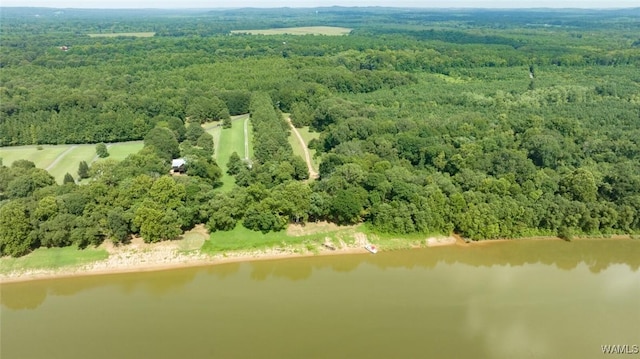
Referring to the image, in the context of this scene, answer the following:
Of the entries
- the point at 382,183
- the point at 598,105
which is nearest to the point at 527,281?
the point at 382,183

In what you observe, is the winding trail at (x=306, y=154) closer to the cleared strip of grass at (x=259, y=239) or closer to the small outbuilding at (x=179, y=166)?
the cleared strip of grass at (x=259, y=239)

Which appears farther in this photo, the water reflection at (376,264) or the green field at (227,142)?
the green field at (227,142)

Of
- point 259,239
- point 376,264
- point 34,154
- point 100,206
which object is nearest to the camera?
point 376,264

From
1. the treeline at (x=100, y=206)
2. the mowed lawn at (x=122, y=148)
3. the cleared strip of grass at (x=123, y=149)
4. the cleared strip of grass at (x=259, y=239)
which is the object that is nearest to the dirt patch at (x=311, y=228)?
the cleared strip of grass at (x=259, y=239)

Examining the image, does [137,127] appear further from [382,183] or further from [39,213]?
[382,183]

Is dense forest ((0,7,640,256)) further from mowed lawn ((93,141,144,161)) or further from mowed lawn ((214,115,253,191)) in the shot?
mowed lawn ((93,141,144,161))

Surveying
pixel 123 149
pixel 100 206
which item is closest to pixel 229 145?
pixel 123 149

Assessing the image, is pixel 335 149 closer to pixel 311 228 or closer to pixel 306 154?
pixel 306 154
